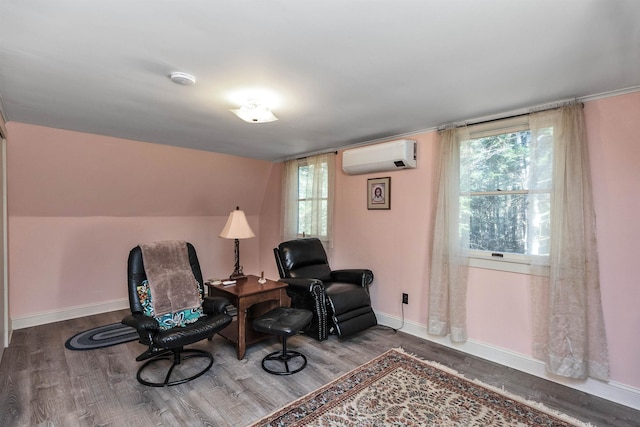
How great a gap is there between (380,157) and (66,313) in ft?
13.8

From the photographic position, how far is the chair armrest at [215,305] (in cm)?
265

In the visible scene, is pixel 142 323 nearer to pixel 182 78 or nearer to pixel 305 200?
pixel 182 78

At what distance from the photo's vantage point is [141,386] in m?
2.29

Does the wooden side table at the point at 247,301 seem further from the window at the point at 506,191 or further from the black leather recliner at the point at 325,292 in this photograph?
the window at the point at 506,191

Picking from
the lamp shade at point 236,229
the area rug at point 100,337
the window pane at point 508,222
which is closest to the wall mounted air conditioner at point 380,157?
the window pane at point 508,222

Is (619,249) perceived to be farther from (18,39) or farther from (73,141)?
(73,141)

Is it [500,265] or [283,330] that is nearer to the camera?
[283,330]

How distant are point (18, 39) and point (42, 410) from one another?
223 centimetres

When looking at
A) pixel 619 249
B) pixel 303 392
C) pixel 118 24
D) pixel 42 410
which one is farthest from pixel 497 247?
pixel 42 410

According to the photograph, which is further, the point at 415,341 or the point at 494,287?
the point at 415,341

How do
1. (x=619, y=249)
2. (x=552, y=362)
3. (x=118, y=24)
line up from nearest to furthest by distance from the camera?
(x=118, y=24)
(x=619, y=249)
(x=552, y=362)

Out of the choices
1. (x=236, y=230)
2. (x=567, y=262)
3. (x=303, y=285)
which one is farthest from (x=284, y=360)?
(x=567, y=262)

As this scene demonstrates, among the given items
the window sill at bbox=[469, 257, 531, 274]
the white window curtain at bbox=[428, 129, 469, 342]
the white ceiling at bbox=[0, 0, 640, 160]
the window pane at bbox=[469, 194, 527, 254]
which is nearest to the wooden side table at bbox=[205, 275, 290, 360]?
the white window curtain at bbox=[428, 129, 469, 342]

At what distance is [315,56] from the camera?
1.74 m
